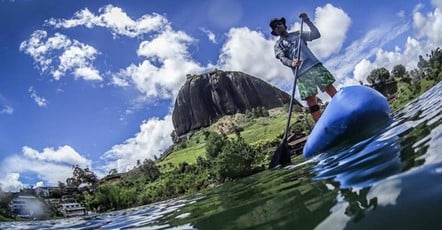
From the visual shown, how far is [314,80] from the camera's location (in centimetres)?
991

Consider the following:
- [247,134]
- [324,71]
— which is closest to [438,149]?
[324,71]

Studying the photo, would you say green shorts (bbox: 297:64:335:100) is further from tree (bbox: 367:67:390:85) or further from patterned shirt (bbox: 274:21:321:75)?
tree (bbox: 367:67:390:85)

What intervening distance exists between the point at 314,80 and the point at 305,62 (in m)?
0.57

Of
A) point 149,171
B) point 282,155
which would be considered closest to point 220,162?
point 282,155

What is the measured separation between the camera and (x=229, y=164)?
62.4 m

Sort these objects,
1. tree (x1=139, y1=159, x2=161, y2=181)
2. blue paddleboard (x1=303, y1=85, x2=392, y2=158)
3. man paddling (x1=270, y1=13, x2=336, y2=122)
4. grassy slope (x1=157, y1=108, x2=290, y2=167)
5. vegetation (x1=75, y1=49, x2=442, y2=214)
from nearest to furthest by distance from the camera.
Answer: blue paddleboard (x1=303, y1=85, x2=392, y2=158) → man paddling (x1=270, y1=13, x2=336, y2=122) → vegetation (x1=75, y1=49, x2=442, y2=214) → tree (x1=139, y1=159, x2=161, y2=181) → grassy slope (x1=157, y1=108, x2=290, y2=167)

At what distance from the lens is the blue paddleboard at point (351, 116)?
7891mm

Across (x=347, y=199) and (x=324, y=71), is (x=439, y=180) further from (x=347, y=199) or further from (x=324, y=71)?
(x=324, y=71)

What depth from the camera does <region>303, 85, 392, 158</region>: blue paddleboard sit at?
311 inches

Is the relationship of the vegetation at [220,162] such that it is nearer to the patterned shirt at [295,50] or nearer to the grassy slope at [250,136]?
the grassy slope at [250,136]

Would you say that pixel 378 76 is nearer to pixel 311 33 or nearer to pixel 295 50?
pixel 311 33

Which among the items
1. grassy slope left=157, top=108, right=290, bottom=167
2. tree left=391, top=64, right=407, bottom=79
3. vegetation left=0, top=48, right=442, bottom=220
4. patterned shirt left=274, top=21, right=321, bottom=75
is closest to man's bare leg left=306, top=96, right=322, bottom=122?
patterned shirt left=274, top=21, right=321, bottom=75

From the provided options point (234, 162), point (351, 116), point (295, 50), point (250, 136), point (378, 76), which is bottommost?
point (351, 116)

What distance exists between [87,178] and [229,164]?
88039mm
